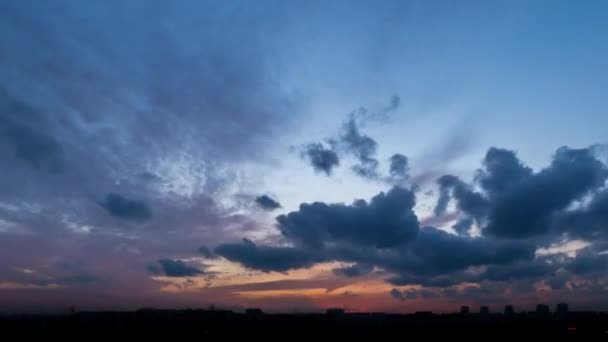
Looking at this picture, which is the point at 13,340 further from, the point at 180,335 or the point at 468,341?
the point at 468,341

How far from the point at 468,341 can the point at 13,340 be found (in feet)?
540

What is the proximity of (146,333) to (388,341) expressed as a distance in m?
97.4

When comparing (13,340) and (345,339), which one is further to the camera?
(345,339)

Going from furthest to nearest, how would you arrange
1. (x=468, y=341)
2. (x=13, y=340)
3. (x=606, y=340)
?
(x=468, y=341) → (x=13, y=340) → (x=606, y=340)

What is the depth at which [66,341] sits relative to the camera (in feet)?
549

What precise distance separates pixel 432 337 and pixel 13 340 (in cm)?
15920

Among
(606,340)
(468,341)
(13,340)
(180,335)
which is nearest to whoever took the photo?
(606,340)

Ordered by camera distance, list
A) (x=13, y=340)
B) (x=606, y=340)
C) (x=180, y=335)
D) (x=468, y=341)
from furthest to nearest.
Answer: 1. (x=180, y=335)
2. (x=468, y=341)
3. (x=13, y=340)
4. (x=606, y=340)

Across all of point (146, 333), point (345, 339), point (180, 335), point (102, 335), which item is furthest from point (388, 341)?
point (102, 335)

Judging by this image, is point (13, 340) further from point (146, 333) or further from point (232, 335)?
point (232, 335)

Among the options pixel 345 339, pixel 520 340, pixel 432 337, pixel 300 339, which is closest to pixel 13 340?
pixel 300 339

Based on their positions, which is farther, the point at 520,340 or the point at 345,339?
the point at 345,339

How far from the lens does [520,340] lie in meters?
170

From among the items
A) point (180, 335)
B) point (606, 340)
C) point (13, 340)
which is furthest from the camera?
point (180, 335)
